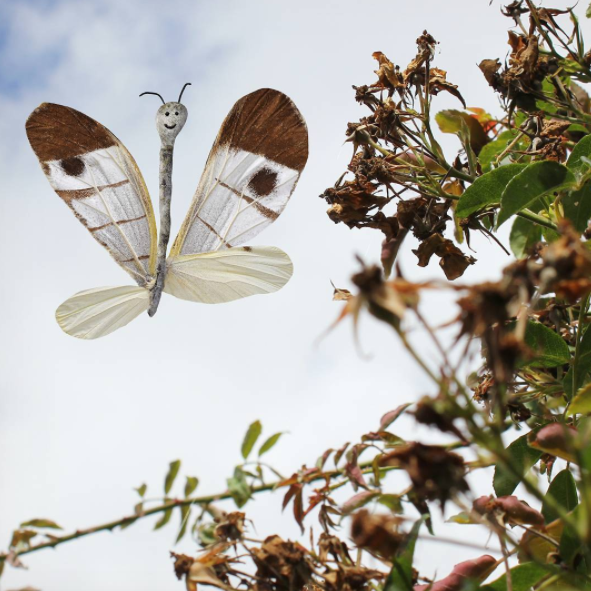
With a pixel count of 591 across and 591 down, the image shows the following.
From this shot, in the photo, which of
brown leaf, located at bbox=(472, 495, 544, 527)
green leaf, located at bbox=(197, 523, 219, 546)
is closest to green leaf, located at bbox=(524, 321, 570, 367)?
brown leaf, located at bbox=(472, 495, 544, 527)

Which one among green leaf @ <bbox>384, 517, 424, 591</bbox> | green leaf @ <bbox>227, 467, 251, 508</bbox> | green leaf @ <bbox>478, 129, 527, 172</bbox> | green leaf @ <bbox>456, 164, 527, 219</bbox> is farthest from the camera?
green leaf @ <bbox>478, 129, 527, 172</bbox>

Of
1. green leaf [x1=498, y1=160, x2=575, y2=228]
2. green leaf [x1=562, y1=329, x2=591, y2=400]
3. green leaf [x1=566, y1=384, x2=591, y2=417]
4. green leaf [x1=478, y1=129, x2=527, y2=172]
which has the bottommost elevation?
green leaf [x1=566, y1=384, x2=591, y2=417]

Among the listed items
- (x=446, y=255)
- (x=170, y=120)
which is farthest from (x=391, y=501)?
(x=170, y=120)

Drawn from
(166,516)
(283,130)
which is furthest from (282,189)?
(166,516)

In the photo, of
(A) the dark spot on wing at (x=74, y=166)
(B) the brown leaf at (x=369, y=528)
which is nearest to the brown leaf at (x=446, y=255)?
(B) the brown leaf at (x=369, y=528)

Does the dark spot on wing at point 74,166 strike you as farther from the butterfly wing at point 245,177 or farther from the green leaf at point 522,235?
the green leaf at point 522,235

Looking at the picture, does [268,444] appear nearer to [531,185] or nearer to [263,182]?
[531,185]

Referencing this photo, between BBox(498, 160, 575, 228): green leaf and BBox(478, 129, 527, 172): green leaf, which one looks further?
BBox(478, 129, 527, 172): green leaf

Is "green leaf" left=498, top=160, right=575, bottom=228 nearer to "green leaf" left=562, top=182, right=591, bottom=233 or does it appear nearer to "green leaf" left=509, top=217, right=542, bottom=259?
"green leaf" left=562, top=182, right=591, bottom=233
